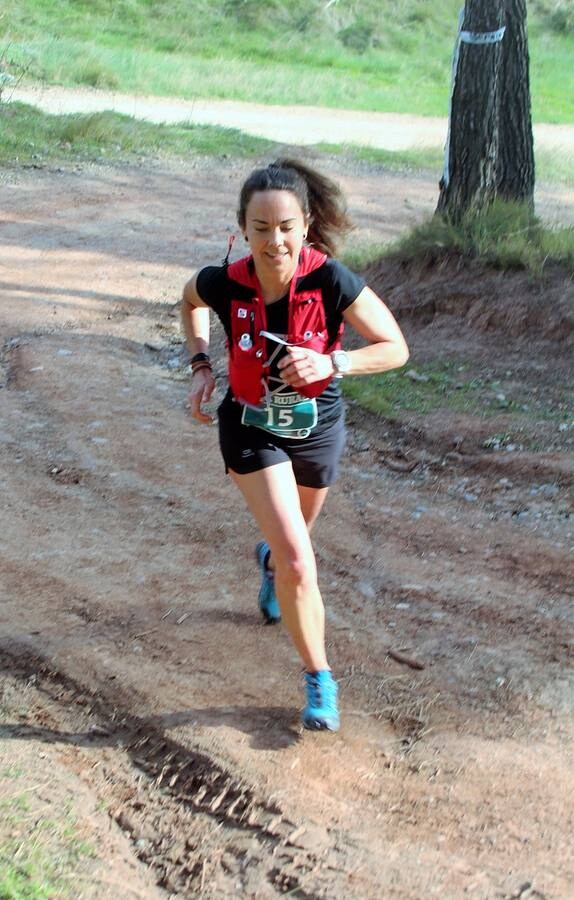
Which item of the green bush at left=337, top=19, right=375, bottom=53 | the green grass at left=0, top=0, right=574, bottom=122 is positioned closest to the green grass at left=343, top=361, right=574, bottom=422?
the green grass at left=0, top=0, right=574, bottom=122

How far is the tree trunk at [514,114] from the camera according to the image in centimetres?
843

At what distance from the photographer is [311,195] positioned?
12.0 ft

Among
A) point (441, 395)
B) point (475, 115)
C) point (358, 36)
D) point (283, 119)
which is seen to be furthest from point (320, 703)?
point (358, 36)

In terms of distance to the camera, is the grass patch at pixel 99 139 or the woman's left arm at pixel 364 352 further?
the grass patch at pixel 99 139

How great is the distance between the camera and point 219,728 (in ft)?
12.3

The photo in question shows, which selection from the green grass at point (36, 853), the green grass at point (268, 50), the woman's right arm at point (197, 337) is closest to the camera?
the green grass at point (36, 853)

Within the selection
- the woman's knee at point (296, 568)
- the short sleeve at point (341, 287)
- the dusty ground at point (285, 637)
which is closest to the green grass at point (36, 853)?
the dusty ground at point (285, 637)

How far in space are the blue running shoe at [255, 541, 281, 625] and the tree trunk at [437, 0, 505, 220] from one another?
486 centimetres

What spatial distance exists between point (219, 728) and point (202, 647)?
56 centimetres

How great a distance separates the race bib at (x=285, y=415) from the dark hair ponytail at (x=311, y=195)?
0.57 meters

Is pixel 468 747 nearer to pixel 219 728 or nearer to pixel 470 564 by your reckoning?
pixel 219 728

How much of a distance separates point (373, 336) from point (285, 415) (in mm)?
384

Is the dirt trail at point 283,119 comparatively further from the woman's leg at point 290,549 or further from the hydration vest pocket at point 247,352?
the woman's leg at point 290,549

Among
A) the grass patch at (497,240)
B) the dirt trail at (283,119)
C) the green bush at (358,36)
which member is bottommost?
the green bush at (358,36)
